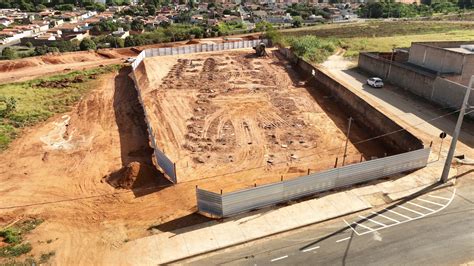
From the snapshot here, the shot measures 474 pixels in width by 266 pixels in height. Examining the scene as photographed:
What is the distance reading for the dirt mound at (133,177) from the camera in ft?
71.1

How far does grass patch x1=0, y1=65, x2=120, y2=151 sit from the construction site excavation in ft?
23.7

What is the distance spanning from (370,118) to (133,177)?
64.9ft

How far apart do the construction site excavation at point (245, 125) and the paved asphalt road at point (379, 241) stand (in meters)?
5.77

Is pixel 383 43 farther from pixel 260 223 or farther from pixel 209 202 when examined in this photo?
pixel 209 202

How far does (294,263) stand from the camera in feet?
48.1

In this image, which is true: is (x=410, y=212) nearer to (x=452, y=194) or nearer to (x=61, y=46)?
(x=452, y=194)

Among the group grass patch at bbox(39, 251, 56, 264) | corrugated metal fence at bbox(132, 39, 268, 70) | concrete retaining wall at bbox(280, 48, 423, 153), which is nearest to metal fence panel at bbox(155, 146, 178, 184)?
grass patch at bbox(39, 251, 56, 264)

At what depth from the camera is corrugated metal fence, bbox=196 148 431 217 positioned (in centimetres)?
1748

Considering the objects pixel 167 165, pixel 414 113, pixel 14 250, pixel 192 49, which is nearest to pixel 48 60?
pixel 192 49

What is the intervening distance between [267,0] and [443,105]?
177 meters

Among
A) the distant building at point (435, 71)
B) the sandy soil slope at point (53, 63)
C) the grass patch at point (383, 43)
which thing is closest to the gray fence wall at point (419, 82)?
the distant building at point (435, 71)

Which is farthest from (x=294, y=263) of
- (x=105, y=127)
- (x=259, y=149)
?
(x=105, y=127)

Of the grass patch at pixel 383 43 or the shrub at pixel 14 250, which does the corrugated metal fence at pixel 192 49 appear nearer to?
the grass patch at pixel 383 43

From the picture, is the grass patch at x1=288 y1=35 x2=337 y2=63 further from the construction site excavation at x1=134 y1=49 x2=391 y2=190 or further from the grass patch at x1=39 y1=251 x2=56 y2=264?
the grass patch at x1=39 y1=251 x2=56 y2=264
